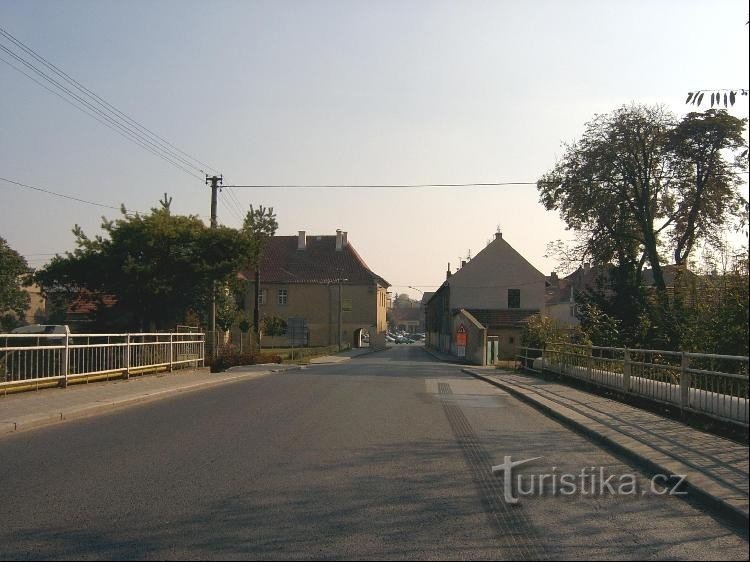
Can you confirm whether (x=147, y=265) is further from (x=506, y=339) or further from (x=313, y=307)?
(x=313, y=307)

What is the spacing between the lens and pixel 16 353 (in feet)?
51.5

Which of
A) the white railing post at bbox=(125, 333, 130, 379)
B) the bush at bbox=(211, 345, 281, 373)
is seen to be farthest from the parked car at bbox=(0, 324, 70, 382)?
the bush at bbox=(211, 345, 281, 373)

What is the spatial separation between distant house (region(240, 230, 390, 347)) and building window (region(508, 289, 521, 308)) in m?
19.3

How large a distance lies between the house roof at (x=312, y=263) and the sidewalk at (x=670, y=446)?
6425 centimetres

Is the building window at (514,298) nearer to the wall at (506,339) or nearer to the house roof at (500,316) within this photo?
the house roof at (500,316)

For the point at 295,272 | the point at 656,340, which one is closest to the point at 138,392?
the point at 656,340

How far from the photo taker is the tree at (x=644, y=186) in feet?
127

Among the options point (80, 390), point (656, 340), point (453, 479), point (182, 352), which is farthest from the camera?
point (182, 352)

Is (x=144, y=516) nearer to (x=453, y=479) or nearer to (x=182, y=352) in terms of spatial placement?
(x=453, y=479)

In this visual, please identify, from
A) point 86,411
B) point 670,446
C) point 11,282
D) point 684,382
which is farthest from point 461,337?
point 670,446

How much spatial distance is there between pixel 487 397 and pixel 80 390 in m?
9.54

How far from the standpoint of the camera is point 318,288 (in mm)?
78688

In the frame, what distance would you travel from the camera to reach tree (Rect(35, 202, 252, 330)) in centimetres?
2773

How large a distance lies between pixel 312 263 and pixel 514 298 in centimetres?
2517
